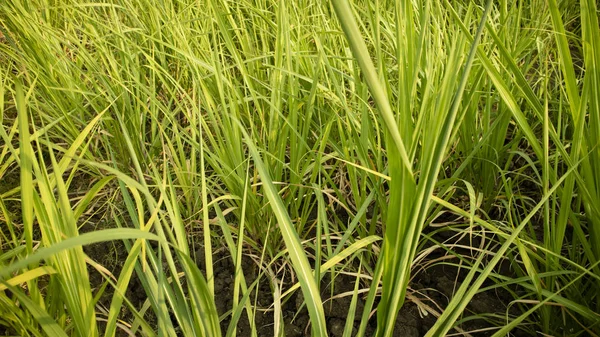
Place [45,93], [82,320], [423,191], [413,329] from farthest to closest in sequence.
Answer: [45,93]
[413,329]
[82,320]
[423,191]

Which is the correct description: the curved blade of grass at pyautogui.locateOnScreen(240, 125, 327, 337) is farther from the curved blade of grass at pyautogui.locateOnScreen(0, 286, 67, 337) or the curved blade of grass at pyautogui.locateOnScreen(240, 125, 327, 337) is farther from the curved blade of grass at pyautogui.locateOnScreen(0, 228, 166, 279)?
the curved blade of grass at pyautogui.locateOnScreen(0, 286, 67, 337)

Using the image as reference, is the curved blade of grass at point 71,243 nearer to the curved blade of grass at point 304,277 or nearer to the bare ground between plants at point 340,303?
the curved blade of grass at point 304,277

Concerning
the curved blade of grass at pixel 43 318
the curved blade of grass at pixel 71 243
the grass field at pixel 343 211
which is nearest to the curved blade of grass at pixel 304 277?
the grass field at pixel 343 211

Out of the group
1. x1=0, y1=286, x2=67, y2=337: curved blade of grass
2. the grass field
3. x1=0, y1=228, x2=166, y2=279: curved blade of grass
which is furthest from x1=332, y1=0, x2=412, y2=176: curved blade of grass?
x1=0, y1=286, x2=67, y2=337: curved blade of grass

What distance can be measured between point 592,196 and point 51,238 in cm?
87

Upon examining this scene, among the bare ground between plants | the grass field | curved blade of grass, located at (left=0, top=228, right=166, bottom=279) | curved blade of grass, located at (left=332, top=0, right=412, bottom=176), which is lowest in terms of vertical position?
the bare ground between plants

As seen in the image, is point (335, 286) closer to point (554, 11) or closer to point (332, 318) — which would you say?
point (332, 318)

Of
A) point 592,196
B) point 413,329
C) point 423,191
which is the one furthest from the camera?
point 413,329

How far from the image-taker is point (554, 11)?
Answer: 0.73 m

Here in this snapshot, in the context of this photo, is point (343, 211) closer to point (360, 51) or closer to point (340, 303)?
point (340, 303)

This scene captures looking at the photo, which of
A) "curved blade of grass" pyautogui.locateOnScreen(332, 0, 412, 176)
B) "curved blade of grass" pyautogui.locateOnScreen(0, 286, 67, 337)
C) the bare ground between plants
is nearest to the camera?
"curved blade of grass" pyautogui.locateOnScreen(332, 0, 412, 176)

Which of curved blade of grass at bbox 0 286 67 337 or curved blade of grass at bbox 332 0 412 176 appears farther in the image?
curved blade of grass at bbox 0 286 67 337

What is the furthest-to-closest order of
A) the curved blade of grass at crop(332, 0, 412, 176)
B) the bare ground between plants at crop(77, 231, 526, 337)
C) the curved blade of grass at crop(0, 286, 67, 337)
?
the bare ground between plants at crop(77, 231, 526, 337) < the curved blade of grass at crop(0, 286, 67, 337) < the curved blade of grass at crop(332, 0, 412, 176)

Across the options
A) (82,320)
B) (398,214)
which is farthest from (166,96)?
(398,214)
